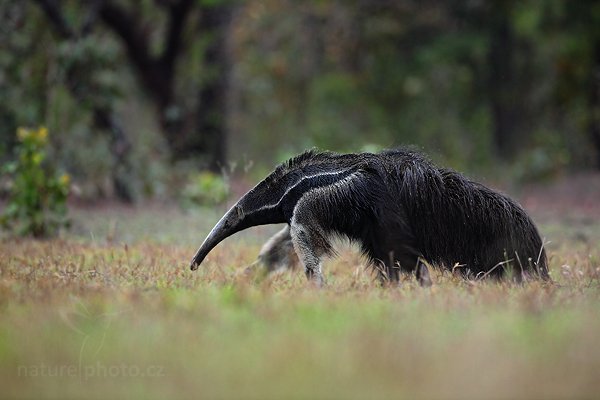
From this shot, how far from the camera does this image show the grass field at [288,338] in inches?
136

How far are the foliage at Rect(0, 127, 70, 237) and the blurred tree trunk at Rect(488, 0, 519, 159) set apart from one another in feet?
47.8

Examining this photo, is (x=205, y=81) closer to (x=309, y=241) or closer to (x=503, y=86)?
(x=503, y=86)

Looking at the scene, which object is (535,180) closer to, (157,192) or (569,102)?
(569,102)

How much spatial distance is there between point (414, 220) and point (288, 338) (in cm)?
229

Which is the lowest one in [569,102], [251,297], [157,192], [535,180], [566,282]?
[251,297]

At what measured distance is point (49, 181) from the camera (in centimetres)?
1008

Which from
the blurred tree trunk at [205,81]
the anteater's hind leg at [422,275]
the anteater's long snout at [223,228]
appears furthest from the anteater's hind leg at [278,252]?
the blurred tree trunk at [205,81]

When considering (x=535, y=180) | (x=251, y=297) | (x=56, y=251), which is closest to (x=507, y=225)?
(x=251, y=297)

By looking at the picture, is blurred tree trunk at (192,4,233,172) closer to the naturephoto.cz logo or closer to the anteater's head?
the anteater's head

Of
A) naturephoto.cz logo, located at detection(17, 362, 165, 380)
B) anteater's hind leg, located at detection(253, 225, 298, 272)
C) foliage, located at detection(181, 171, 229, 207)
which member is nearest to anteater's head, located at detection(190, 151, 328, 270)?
anteater's hind leg, located at detection(253, 225, 298, 272)

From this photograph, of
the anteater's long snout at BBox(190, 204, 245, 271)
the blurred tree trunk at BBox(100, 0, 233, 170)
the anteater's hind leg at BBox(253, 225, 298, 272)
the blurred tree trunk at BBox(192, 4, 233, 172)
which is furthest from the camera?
the blurred tree trunk at BBox(192, 4, 233, 172)

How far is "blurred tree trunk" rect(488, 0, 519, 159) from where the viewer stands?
22.5 m

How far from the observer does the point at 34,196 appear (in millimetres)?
9984

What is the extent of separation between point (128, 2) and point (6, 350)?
17.6 meters
